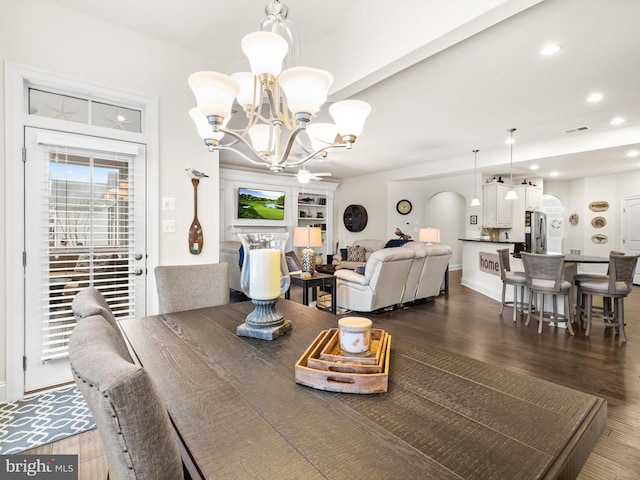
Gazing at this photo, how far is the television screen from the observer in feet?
23.3

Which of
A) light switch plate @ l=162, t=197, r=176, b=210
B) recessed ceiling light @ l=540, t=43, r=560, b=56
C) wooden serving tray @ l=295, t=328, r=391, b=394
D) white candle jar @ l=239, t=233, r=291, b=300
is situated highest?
recessed ceiling light @ l=540, t=43, r=560, b=56

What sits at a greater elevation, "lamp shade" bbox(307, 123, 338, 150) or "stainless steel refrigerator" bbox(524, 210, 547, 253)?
"lamp shade" bbox(307, 123, 338, 150)

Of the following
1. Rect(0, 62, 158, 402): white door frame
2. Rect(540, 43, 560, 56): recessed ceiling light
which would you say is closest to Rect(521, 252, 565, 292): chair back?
Rect(540, 43, 560, 56): recessed ceiling light

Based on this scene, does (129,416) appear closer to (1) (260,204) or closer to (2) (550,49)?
(2) (550,49)

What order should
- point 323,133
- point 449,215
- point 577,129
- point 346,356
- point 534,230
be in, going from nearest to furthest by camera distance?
point 346,356 → point 323,133 → point 577,129 → point 534,230 → point 449,215

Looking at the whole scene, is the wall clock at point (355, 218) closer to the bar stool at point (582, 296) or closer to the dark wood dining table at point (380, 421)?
the bar stool at point (582, 296)

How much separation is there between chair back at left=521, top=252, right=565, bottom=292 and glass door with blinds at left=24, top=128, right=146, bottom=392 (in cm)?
433

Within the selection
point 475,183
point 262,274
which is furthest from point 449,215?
point 262,274

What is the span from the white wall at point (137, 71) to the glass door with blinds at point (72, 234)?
16 centimetres

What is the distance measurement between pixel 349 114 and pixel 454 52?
1.64 m

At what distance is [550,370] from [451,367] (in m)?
2.43

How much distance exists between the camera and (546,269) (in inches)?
151

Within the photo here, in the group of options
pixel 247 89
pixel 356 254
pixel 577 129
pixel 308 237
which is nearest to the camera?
pixel 247 89

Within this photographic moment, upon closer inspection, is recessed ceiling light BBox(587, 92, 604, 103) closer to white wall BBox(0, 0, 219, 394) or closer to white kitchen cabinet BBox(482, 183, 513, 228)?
white kitchen cabinet BBox(482, 183, 513, 228)
